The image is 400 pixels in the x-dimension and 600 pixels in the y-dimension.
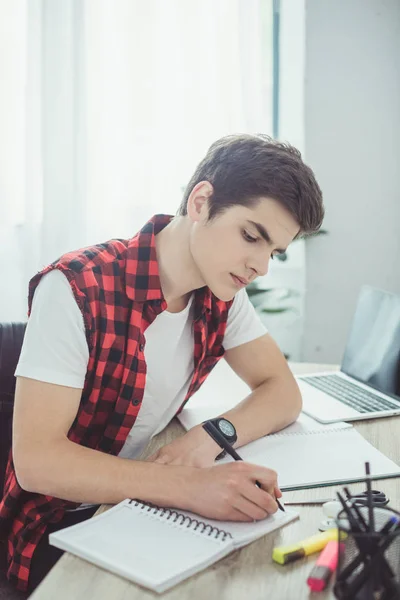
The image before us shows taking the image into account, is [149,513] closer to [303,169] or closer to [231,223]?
[231,223]

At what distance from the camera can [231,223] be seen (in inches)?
44.3

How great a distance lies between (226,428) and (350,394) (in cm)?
43

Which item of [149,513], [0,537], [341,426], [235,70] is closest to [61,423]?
[149,513]

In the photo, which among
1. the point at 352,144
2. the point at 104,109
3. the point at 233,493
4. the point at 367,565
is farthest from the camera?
the point at 352,144

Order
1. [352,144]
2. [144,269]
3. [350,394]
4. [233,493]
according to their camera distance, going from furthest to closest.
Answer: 1. [352,144]
2. [350,394]
3. [144,269]
4. [233,493]

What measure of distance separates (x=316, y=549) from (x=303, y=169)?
59cm

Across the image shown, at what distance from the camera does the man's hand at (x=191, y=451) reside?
1078 millimetres

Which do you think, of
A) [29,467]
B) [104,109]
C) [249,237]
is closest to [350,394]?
[249,237]

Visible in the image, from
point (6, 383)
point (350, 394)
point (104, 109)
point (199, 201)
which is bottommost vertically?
point (350, 394)

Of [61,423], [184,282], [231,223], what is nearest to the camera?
[61,423]

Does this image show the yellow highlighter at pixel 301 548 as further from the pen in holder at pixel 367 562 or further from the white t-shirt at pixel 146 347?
the white t-shirt at pixel 146 347

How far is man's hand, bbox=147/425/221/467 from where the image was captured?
108 centimetres

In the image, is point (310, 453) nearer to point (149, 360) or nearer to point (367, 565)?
point (149, 360)

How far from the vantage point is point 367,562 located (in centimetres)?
67
